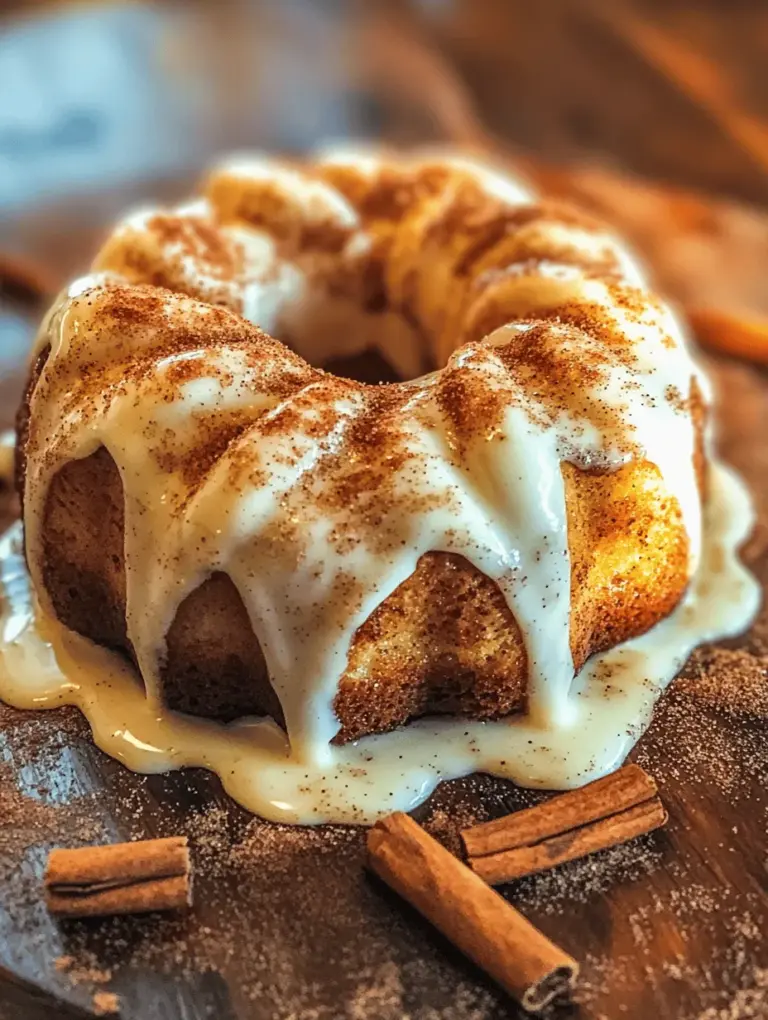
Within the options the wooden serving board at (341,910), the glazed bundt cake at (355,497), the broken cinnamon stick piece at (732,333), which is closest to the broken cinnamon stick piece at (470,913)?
the wooden serving board at (341,910)

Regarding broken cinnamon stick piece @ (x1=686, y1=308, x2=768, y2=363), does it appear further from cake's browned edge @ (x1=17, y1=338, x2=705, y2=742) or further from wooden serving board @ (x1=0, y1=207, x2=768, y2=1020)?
wooden serving board @ (x1=0, y1=207, x2=768, y2=1020)

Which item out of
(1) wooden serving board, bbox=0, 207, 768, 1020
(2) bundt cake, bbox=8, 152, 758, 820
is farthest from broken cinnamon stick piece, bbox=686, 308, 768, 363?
(1) wooden serving board, bbox=0, 207, 768, 1020

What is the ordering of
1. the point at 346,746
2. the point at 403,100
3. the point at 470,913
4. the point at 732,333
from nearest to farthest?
the point at 470,913
the point at 346,746
the point at 732,333
the point at 403,100

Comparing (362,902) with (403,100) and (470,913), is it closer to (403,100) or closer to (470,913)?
(470,913)

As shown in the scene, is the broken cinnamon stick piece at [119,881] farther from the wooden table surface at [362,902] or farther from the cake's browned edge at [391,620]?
the cake's browned edge at [391,620]

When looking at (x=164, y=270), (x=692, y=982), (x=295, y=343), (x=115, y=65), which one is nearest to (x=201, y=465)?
(x=164, y=270)

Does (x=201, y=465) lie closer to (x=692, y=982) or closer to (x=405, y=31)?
(x=692, y=982)

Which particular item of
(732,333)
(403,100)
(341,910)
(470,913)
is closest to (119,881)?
(341,910)
